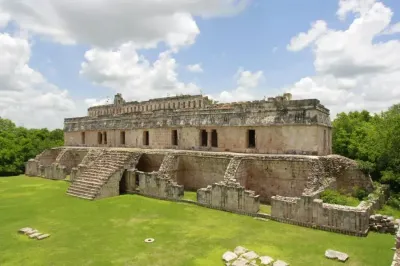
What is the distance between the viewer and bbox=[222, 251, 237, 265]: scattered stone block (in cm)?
773

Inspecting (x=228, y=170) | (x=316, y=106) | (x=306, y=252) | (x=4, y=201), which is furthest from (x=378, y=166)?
(x=4, y=201)

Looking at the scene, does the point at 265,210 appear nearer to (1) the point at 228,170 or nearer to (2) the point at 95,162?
(1) the point at 228,170

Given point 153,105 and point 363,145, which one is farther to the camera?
point 153,105

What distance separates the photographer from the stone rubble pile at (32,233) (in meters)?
9.49

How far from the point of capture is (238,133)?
15.4 meters

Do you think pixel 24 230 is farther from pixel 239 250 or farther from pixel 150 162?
pixel 150 162

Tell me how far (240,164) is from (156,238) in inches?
217

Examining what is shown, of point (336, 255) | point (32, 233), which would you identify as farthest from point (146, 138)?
point (336, 255)

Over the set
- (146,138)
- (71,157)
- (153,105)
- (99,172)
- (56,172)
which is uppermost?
(153,105)

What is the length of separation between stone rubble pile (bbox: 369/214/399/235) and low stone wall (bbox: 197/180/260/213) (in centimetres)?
378

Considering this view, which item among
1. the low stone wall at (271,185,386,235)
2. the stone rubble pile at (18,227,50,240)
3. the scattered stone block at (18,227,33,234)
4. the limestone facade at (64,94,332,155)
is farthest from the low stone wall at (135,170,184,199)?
the scattered stone block at (18,227,33,234)

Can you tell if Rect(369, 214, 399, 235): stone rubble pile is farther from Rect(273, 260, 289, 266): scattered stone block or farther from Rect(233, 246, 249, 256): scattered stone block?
Rect(233, 246, 249, 256): scattered stone block

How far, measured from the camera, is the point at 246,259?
7.69 metres

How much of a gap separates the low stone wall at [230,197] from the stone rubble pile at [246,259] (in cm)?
346
